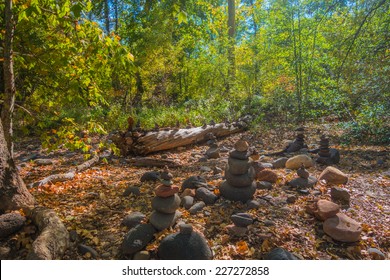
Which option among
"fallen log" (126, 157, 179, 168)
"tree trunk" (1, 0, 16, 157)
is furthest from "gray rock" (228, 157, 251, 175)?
"tree trunk" (1, 0, 16, 157)

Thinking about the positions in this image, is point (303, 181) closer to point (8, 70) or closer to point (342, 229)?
point (342, 229)

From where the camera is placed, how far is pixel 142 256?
2414 mm

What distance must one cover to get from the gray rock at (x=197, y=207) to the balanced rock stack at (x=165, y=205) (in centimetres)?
32

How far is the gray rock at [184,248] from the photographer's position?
2309mm

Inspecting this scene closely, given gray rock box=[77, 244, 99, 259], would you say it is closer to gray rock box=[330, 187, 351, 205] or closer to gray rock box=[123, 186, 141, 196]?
gray rock box=[123, 186, 141, 196]

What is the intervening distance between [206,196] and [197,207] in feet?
0.87

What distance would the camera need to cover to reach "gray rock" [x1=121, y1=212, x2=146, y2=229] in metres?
2.99

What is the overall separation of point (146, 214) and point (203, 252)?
1185 mm

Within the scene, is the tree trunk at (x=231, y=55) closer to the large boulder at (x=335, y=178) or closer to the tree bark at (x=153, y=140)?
the tree bark at (x=153, y=140)

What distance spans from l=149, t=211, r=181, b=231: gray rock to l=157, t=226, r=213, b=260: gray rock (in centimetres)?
37

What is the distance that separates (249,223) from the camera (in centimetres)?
279

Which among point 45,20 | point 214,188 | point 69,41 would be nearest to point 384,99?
point 214,188

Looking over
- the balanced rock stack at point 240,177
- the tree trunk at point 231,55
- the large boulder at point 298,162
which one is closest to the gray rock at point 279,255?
the balanced rock stack at point 240,177
